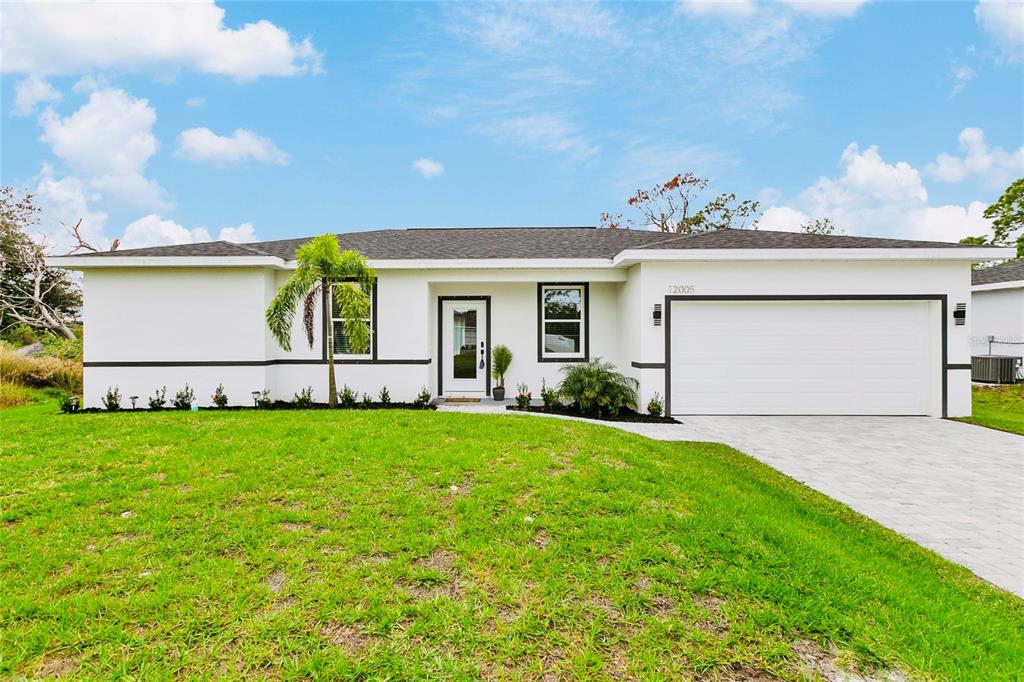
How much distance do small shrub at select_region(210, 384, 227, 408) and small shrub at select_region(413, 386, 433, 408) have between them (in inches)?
147

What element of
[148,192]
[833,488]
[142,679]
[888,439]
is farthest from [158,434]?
[148,192]

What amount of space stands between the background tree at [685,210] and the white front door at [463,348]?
15.2 meters

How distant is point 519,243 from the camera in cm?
1106

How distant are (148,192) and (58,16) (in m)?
7.92

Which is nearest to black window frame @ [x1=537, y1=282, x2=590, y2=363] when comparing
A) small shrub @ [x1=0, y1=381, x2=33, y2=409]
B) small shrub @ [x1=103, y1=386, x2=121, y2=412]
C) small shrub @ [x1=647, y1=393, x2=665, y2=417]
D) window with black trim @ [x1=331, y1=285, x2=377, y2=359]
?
small shrub @ [x1=647, y1=393, x2=665, y2=417]

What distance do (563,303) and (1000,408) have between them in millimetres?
10139

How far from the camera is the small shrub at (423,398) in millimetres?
8969

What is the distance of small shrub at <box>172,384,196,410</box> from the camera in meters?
8.71

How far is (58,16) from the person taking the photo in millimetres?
9359

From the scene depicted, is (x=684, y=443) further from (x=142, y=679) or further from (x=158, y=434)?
(x=158, y=434)

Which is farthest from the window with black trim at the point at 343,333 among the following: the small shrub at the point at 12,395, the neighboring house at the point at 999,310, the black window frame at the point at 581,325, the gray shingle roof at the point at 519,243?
the neighboring house at the point at 999,310

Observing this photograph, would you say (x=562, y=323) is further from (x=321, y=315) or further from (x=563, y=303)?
(x=321, y=315)

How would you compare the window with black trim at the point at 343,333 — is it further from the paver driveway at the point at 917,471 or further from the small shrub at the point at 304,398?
the paver driveway at the point at 917,471

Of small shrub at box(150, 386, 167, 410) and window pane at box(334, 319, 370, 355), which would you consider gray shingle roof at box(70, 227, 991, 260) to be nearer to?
window pane at box(334, 319, 370, 355)
